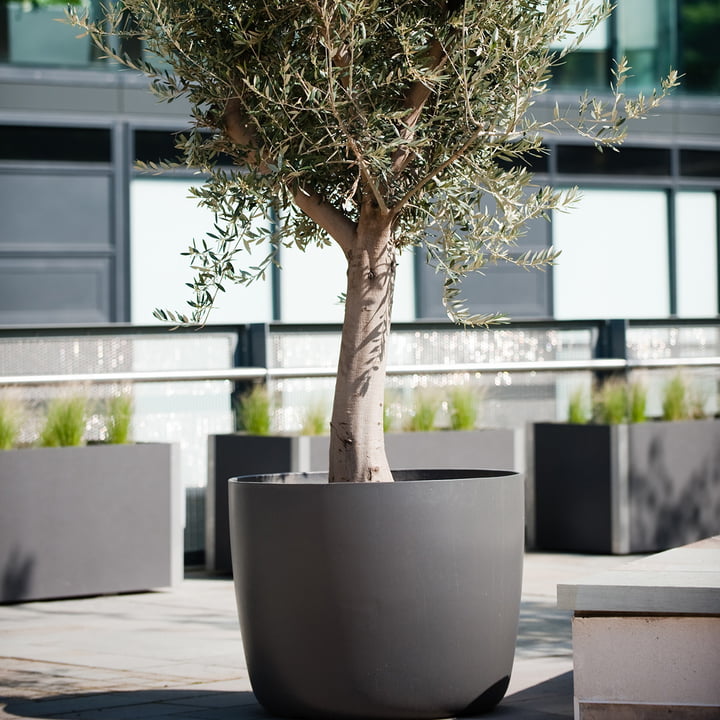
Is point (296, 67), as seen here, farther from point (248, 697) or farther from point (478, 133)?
point (248, 697)

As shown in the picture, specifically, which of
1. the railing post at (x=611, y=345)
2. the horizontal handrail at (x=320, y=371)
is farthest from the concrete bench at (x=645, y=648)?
the railing post at (x=611, y=345)

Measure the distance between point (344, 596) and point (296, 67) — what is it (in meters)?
1.89

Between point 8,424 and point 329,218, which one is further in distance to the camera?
point 8,424

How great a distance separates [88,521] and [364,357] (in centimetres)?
349

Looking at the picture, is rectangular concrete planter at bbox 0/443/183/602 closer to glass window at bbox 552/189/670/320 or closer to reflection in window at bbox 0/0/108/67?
reflection in window at bbox 0/0/108/67

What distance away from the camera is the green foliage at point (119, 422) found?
28.5ft

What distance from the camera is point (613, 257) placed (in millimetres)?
16797

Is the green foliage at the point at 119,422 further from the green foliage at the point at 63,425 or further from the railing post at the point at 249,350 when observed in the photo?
the railing post at the point at 249,350

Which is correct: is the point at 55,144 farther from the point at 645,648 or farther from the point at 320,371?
the point at 645,648

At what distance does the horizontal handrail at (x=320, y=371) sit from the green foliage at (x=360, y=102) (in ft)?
11.7

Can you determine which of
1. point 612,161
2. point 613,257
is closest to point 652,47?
point 612,161

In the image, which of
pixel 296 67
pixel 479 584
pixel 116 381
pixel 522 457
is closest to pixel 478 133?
pixel 296 67

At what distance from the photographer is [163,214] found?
1445 centimetres

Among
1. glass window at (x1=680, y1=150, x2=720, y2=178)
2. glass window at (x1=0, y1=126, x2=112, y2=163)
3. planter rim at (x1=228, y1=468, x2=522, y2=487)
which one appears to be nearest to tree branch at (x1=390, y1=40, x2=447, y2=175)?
planter rim at (x1=228, y1=468, x2=522, y2=487)
